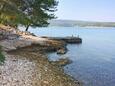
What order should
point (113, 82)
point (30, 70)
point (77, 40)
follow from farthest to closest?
1. point (77, 40)
2. point (113, 82)
3. point (30, 70)

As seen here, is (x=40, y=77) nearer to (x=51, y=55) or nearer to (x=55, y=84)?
(x=55, y=84)

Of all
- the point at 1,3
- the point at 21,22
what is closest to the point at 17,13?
the point at 21,22

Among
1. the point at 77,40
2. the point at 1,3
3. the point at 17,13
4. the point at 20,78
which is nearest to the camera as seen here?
the point at 17,13

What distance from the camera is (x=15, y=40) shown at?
38281 millimetres

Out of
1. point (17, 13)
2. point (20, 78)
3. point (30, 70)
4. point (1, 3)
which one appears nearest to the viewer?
point (17, 13)

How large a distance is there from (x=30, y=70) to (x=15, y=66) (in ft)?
4.41

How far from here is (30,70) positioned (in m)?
21.2

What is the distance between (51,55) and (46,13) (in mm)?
19208

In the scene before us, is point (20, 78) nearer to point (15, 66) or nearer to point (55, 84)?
point (55, 84)

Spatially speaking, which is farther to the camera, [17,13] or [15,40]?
[15,40]

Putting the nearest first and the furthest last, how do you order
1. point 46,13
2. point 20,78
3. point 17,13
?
point 17,13
point 20,78
point 46,13

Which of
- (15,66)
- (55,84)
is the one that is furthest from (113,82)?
(15,66)

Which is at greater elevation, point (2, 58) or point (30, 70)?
point (2, 58)

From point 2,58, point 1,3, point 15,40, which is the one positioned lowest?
point 15,40
